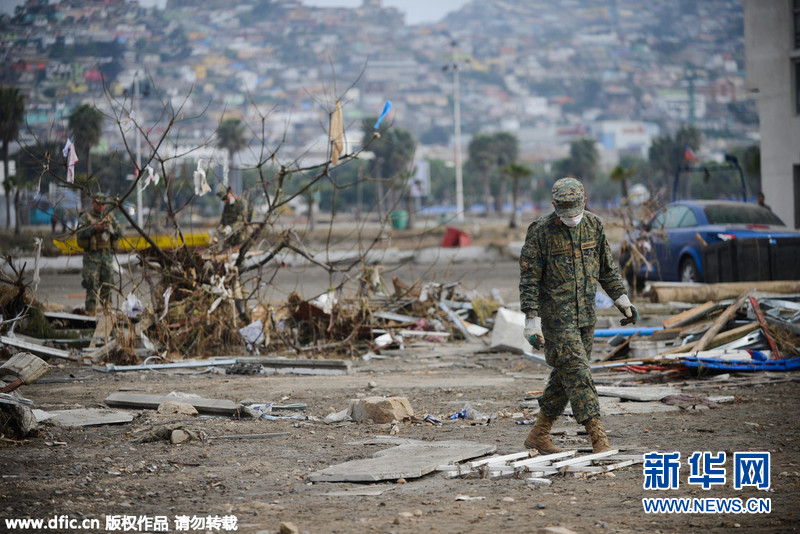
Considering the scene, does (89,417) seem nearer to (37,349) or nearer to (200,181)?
(37,349)

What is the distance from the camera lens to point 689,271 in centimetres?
1541

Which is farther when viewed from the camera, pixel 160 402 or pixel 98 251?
pixel 98 251

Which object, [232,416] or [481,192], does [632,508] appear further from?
[481,192]

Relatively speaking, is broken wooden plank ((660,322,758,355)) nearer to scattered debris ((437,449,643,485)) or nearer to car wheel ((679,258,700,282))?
scattered debris ((437,449,643,485))

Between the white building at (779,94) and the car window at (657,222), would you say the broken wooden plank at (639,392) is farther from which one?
the white building at (779,94)

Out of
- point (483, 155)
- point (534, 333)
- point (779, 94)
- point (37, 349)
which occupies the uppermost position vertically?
point (483, 155)

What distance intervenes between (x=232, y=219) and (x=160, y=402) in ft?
14.6

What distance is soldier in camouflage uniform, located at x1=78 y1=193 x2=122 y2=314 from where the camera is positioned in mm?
11992

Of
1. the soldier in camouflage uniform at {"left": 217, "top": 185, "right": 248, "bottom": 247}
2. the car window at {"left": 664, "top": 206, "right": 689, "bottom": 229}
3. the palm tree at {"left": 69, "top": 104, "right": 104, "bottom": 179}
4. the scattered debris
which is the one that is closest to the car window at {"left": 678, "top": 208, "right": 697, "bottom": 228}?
the car window at {"left": 664, "top": 206, "right": 689, "bottom": 229}

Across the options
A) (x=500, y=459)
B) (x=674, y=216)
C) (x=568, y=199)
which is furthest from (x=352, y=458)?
(x=674, y=216)

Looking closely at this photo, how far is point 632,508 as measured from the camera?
4.73 meters

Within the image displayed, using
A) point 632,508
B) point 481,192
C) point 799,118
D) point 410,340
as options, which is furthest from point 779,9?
point 481,192

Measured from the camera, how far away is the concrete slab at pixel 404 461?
5449 mm

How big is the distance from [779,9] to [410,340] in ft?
60.6
